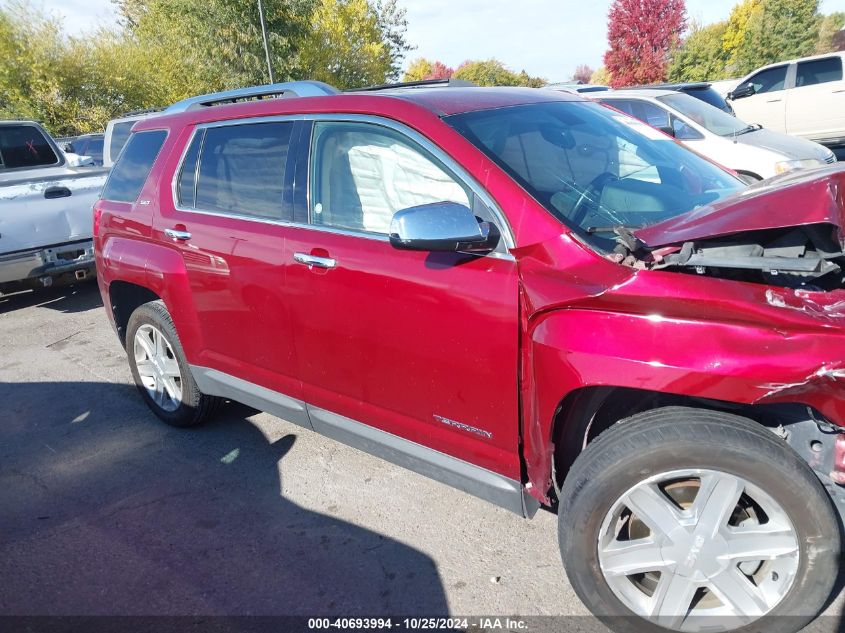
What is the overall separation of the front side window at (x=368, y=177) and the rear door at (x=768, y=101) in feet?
40.7

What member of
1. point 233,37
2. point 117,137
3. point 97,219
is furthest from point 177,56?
point 97,219

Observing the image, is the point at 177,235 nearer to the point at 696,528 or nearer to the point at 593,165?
the point at 593,165

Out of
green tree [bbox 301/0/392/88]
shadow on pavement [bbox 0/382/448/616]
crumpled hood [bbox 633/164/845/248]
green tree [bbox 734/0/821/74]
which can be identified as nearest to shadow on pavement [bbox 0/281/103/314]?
shadow on pavement [bbox 0/382/448/616]

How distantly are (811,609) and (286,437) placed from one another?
2.78m

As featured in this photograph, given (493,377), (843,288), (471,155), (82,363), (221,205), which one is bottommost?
(82,363)

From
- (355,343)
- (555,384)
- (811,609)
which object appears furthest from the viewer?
(355,343)

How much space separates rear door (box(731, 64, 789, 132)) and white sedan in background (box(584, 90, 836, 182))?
5.45 m

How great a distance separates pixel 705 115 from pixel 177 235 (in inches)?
285

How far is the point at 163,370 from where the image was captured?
158 inches

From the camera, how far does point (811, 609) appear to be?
200cm

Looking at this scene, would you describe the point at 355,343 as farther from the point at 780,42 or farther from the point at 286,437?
the point at 780,42

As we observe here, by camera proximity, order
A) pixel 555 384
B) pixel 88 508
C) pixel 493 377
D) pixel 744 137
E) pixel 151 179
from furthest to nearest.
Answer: pixel 744 137
pixel 151 179
pixel 88 508
pixel 493 377
pixel 555 384

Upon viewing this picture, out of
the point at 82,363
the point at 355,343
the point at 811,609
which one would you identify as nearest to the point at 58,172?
the point at 82,363

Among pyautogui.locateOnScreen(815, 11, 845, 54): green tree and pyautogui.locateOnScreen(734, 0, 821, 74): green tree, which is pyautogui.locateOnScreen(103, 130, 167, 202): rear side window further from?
pyautogui.locateOnScreen(815, 11, 845, 54): green tree
